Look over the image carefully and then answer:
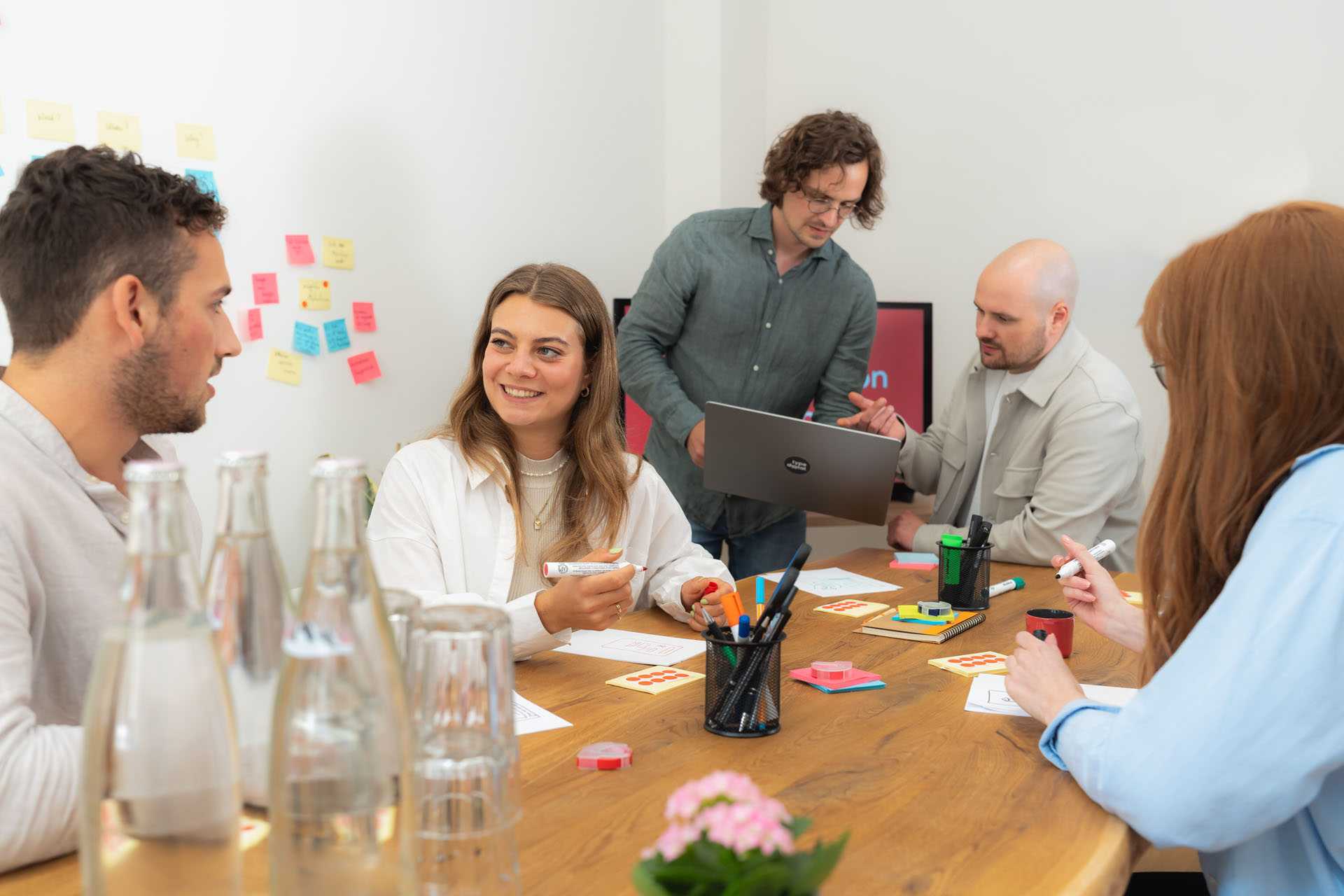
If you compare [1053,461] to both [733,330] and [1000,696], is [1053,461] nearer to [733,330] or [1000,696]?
[733,330]

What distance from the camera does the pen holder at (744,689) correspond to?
130 centimetres

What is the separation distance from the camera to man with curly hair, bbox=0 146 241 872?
3.81 feet

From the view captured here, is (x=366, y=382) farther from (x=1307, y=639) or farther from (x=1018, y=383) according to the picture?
(x=1307, y=639)

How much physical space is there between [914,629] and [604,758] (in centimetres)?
76

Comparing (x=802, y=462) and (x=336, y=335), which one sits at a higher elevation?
(x=336, y=335)

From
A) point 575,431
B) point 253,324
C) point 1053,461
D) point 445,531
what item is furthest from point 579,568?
point 253,324

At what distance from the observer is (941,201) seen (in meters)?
4.11

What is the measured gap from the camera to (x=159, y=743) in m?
0.60

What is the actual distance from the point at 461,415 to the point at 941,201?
2671mm

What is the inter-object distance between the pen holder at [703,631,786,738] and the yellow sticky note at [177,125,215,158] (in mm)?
1957

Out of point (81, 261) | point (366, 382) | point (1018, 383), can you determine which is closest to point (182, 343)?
point (81, 261)

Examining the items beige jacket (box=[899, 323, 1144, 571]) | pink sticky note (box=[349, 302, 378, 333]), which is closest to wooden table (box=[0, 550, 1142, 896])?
beige jacket (box=[899, 323, 1144, 571])

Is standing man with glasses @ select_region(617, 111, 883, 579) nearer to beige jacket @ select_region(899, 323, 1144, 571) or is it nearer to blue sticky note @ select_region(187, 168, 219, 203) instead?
beige jacket @ select_region(899, 323, 1144, 571)

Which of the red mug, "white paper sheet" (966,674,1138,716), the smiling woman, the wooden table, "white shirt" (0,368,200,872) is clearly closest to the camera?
the wooden table
